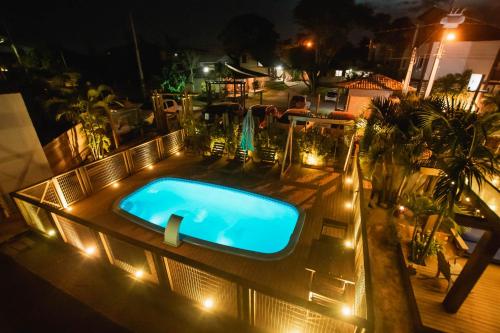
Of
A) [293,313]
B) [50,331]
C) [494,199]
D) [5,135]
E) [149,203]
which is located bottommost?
[149,203]

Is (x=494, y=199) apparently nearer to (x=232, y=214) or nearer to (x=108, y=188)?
(x=232, y=214)

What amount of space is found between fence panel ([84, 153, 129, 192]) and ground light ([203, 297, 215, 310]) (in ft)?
20.5

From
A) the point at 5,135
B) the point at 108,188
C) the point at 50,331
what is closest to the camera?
the point at 50,331

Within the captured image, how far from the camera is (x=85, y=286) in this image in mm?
4613

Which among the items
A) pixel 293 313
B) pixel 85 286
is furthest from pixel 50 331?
pixel 293 313

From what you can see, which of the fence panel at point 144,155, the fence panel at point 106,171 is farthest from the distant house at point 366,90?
the fence panel at point 106,171

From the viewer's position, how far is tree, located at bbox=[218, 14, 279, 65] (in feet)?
152

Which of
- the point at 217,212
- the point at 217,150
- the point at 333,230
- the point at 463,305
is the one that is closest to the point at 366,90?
the point at 217,150

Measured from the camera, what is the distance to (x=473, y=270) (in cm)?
388

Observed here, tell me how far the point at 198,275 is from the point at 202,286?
289mm

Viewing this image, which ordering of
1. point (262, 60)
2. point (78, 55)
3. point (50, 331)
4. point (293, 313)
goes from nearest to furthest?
point (293, 313)
point (50, 331)
point (78, 55)
point (262, 60)

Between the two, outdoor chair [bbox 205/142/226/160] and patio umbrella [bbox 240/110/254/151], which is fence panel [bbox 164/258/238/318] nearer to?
patio umbrella [bbox 240/110/254/151]

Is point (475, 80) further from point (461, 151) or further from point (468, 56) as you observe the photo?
point (461, 151)

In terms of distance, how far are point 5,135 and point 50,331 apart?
6.19m
